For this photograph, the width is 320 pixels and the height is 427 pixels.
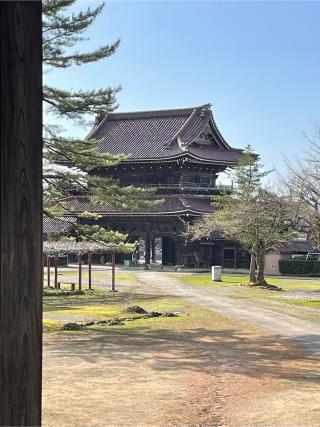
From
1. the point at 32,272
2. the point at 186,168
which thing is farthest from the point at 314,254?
the point at 32,272

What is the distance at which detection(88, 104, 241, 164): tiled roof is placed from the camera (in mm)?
41094

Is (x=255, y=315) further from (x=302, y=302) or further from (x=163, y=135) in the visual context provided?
(x=163, y=135)

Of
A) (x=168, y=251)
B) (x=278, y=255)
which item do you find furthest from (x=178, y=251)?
(x=278, y=255)

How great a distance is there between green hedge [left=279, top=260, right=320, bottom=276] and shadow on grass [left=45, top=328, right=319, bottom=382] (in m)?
28.3

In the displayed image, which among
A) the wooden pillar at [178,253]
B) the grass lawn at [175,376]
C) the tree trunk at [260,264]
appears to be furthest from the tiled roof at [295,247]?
the grass lawn at [175,376]

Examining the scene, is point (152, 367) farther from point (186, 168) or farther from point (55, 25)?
point (186, 168)

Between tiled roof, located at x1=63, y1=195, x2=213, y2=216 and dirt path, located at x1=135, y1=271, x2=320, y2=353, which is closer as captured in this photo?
dirt path, located at x1=135, y1=271, x2=320, y2=353

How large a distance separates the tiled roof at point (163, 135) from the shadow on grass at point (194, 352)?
2803cm

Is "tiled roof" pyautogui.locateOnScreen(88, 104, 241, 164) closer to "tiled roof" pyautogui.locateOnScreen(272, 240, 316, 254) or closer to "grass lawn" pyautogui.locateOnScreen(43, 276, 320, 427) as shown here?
"tiled roof" pyautogui.locateOnScreen(272, 240, 316, 254)

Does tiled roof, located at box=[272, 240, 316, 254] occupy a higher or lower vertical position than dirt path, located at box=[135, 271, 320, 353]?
higher

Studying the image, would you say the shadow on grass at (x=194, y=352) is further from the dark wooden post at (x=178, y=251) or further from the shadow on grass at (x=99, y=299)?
the dark wooden post at (x=178, y=251)

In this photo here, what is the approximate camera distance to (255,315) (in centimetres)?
1614

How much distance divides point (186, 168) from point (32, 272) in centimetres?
3941

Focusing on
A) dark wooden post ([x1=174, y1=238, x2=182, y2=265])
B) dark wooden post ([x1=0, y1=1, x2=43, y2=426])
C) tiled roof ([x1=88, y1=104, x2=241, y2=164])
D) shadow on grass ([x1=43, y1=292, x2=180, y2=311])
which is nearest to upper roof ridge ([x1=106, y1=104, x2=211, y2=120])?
tiled roof ([x1=88, y1=104, x2=241, y2=164])
